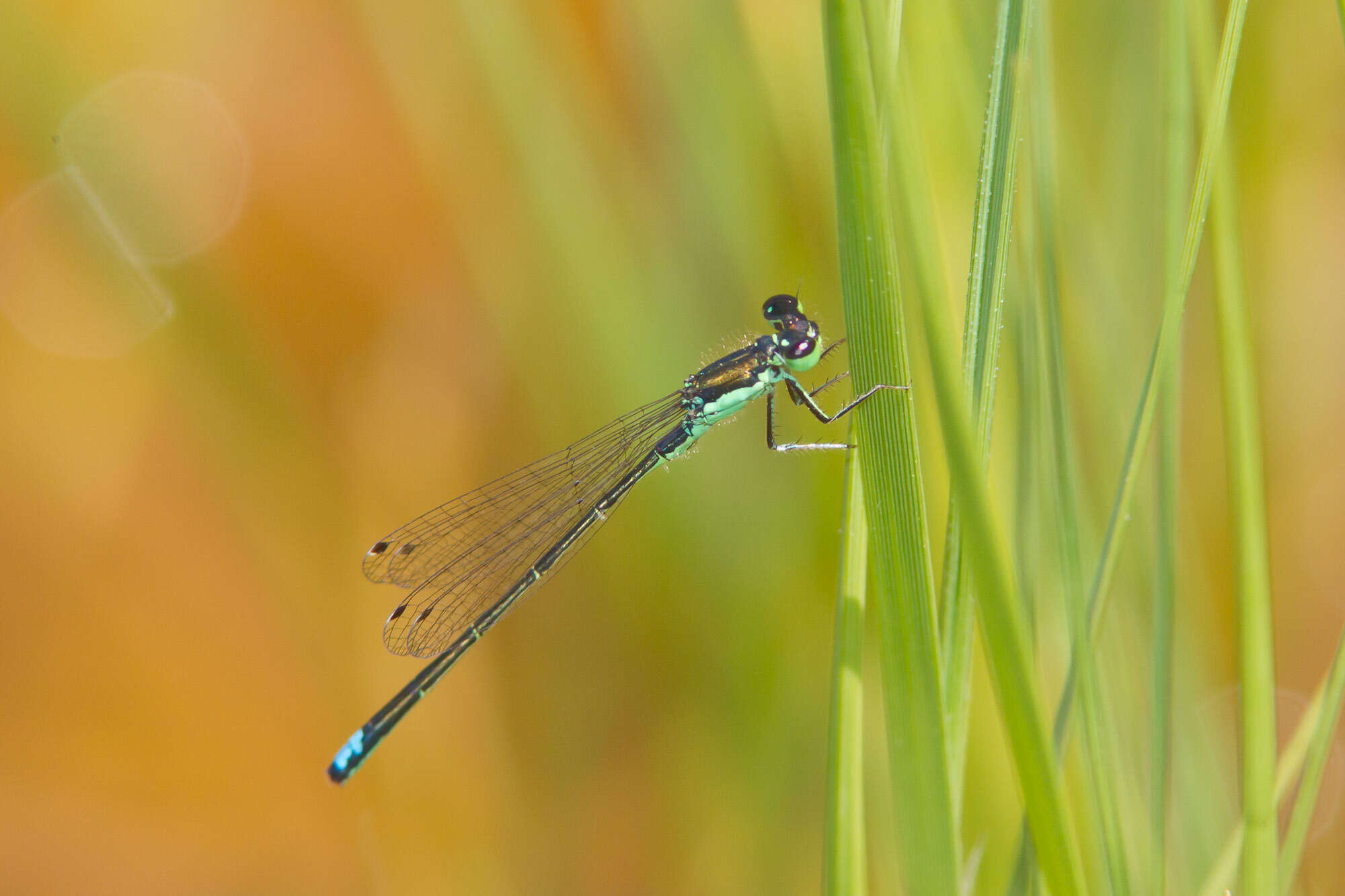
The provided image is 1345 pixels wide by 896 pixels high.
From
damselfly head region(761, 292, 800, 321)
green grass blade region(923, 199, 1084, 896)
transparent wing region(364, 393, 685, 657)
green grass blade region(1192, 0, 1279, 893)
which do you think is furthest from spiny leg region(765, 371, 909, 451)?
green grass blade region(923, 199, 1084, 896)

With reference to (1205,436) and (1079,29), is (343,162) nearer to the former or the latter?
(1079,29)

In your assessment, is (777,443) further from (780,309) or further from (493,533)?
(493,533)

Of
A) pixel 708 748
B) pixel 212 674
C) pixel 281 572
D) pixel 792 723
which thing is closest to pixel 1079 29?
pixel 792 723

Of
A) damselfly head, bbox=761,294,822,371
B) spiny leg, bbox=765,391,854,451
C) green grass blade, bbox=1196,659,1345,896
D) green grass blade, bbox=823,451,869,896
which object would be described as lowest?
green grass blade, bbox=1196,659,1345,896

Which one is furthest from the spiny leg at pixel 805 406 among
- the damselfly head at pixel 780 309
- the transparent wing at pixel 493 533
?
the transparent wing at pixel 493 533

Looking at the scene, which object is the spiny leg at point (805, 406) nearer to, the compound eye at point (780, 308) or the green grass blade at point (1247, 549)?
the compound eye at point (780, 308)

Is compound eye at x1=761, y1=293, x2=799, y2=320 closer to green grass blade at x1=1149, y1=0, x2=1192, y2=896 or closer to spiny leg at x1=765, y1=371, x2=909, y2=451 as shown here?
spiny leg at x1=765, y1=371, x2=909, y2=451
